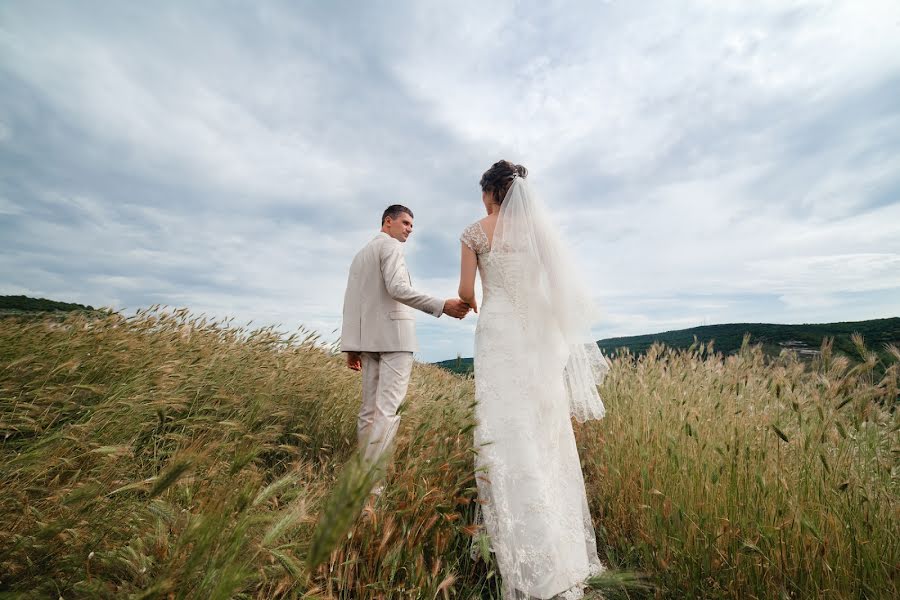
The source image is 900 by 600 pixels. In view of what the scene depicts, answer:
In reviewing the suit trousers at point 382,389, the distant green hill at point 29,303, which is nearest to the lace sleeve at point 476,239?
the suit trousers at point 382,389

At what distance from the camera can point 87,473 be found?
2682 millimetres

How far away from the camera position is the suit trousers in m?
3.99

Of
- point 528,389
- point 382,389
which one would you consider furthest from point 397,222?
point 528,389

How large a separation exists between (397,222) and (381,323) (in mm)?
1087

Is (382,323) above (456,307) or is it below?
below

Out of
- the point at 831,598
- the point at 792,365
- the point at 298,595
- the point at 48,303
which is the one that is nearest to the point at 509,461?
the point at 298,595

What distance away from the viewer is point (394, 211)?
462 cm

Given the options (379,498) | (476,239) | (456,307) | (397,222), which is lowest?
(379,498)

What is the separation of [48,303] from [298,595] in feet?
31.7

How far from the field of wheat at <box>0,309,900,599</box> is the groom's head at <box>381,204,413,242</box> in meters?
1.95

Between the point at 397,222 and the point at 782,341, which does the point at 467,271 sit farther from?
the point at 782,341

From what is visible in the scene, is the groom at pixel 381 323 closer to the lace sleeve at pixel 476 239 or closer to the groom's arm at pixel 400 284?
the groom's arm at pixel 400 284

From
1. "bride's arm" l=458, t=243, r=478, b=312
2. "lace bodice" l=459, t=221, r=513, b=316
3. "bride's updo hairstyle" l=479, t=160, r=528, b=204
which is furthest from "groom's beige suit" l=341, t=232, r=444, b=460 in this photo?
"bride's updo hairstyle" l=479, t=160, r=528, b=204

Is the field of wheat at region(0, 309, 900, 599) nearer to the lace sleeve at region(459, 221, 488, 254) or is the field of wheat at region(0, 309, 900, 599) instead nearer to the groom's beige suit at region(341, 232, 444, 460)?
the groom's beige suit at region(341, 232, 444, 460)
